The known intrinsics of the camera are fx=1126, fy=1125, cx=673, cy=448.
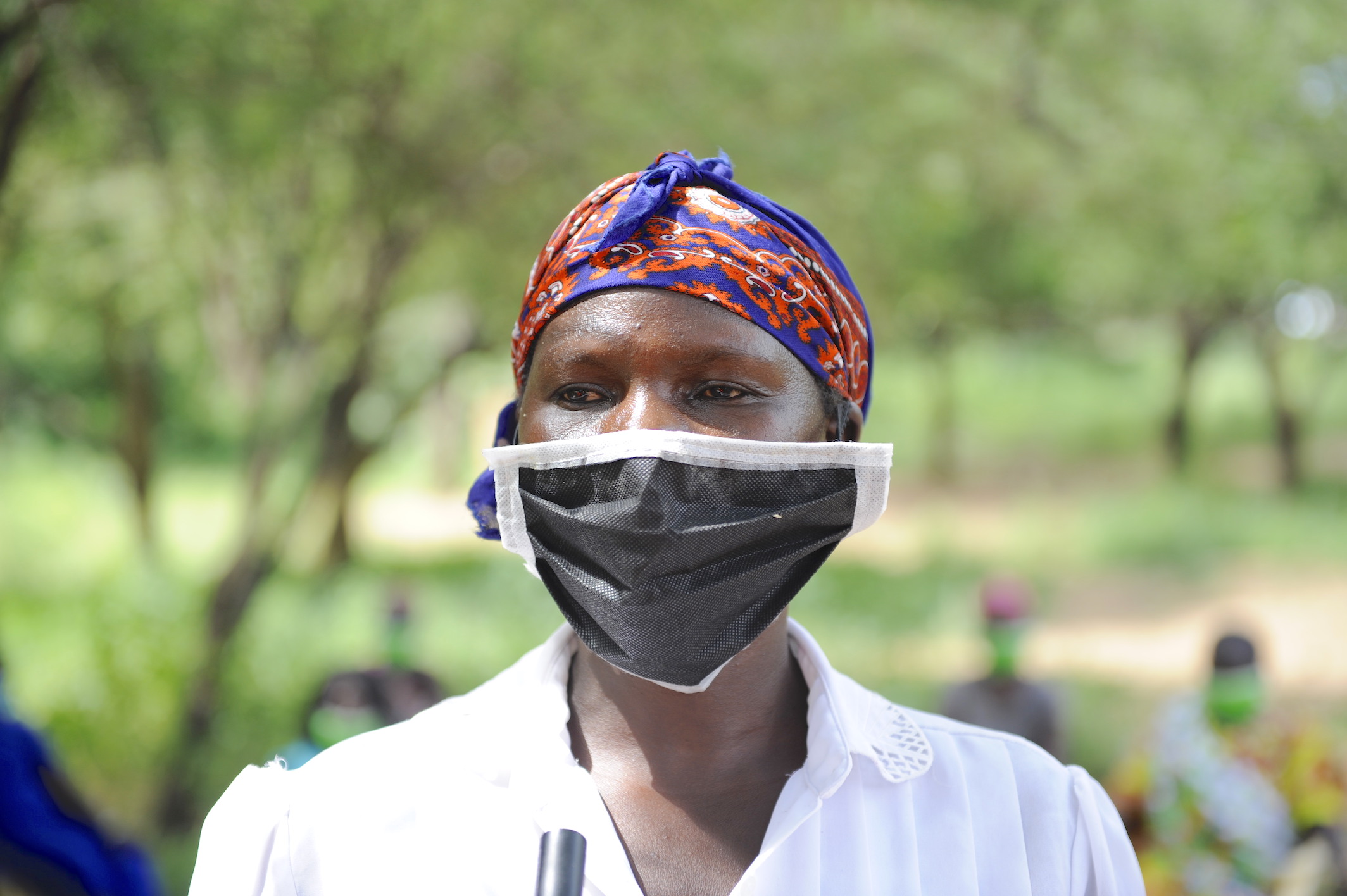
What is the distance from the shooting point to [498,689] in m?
1.60

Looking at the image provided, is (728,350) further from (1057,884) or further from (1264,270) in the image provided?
(1264,270)

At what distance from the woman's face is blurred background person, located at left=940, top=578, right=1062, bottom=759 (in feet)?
13.0

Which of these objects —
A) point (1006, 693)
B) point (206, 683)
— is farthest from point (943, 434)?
point (206, 683)

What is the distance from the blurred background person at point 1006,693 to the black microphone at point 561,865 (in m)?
4.34

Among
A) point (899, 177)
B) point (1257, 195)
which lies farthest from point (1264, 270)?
point (899, 177)

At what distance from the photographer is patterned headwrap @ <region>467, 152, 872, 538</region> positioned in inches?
57.9

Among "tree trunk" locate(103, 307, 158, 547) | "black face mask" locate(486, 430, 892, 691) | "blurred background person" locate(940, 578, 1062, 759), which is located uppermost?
"tree trunk" locate(103, 307, 158, 547)

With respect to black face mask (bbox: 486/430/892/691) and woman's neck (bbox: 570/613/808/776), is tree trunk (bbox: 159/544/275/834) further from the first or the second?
black face mask (bbox: 486/430/892/691)

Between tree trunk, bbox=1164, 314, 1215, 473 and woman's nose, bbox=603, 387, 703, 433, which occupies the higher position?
tree trunk, bbox=1164, 314, 1215, 473

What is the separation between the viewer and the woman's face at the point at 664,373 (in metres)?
1.44

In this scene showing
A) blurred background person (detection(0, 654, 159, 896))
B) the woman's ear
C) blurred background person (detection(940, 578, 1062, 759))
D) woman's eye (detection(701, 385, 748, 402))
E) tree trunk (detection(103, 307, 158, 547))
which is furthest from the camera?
tree trunk (detection(103, 307, 158, 547))

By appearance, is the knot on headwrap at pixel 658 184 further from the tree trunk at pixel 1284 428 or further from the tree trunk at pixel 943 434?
the tree trunk at pixel 943 434

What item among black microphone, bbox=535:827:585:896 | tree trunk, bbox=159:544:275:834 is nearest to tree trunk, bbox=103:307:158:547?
tree trunk, bbox=159:544:275:834

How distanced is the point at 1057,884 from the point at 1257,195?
26.7ft
